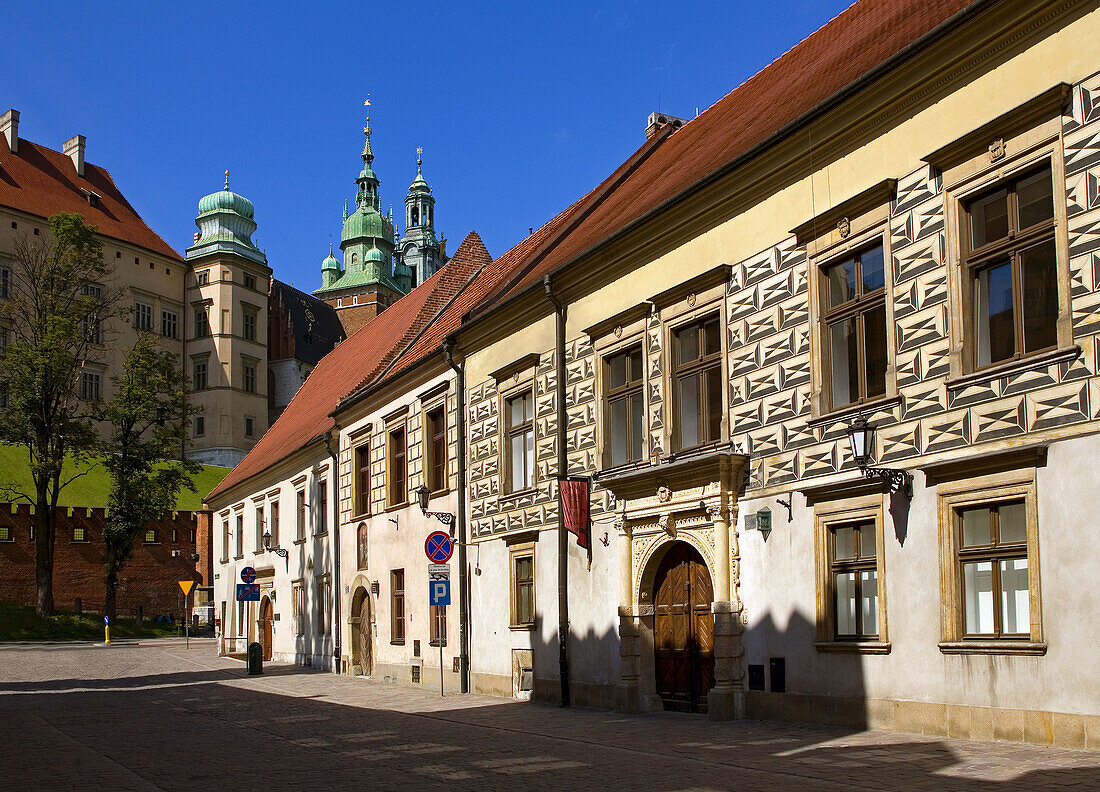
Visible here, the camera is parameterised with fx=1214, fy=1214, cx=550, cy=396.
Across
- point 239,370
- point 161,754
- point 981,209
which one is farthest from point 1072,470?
point 239,370

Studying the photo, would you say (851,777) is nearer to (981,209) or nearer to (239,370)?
(981,209)

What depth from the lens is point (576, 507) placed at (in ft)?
61.9

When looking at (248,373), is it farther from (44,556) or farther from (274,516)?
(274,516)

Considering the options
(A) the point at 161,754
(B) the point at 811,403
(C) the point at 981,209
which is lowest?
(A) the point at 161,754

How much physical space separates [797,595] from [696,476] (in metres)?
2.36

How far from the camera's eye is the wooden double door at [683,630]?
16172mm

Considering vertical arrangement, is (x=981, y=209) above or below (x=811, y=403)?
above

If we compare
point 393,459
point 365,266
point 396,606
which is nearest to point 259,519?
point 393,459

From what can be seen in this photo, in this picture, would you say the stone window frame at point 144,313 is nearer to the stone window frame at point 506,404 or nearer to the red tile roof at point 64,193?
the red tile roof at point 64,193

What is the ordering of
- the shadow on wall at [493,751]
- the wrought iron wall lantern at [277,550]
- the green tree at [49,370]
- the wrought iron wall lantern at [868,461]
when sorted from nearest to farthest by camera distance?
the shadow on wall at [493,751] → the wrought iron wall lantern at [868,461] → the wrought iron wall lantern at [277,550] → the green tree at [49,370]

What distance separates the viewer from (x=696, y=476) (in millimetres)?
16000

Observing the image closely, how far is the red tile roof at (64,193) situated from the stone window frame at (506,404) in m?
62.8

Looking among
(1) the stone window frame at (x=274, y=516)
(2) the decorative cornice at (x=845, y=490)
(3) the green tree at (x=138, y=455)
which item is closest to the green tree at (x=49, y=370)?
(3) the green tree at (x=138, y=455)

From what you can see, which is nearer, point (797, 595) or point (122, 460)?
point (797, 595)
